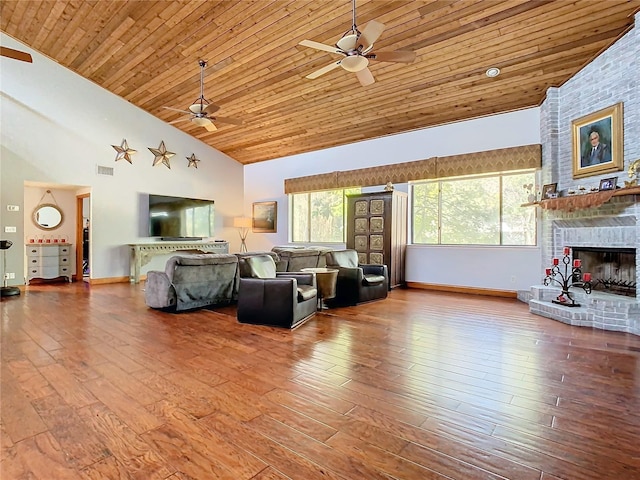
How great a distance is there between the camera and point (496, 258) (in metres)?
6.30

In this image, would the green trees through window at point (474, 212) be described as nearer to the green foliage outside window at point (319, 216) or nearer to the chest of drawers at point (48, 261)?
the green foliage outside window at point (319, 216)

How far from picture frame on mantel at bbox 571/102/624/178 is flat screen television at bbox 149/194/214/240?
8060 millimetres

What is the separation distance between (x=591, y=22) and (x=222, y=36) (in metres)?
4.96

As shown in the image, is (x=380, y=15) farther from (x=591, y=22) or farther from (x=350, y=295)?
(x=350, y=295)

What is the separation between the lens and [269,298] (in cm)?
402

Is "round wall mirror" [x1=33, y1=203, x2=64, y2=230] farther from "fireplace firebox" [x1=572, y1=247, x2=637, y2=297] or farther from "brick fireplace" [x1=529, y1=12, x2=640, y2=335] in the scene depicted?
"fireplace firebox" [x1=572, y1=247, x2=637, y2=297]

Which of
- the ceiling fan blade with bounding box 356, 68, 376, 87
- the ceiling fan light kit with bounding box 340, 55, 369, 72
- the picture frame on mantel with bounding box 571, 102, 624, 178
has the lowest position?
the picture frame on mantel with bounding box 571, 102, 624, 178

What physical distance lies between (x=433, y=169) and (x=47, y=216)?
865 centimetres

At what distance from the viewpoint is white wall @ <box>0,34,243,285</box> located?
657 centimetres

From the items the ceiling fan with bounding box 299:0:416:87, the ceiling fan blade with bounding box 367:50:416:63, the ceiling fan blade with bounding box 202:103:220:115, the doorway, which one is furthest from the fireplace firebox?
the doorway

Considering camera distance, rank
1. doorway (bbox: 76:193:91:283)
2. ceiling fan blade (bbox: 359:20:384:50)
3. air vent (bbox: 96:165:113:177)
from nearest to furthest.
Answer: ceiling fan blade (bbox: 359:20:384:50), air vent (bbox: 96:165:113:177), doorway (bbox: 76:193:91:283)

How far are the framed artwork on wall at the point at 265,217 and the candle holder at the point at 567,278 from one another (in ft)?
21.6

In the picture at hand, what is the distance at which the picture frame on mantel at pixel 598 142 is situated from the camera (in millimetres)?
4430

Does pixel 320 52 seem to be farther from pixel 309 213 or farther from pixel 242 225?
pixel 242 225
